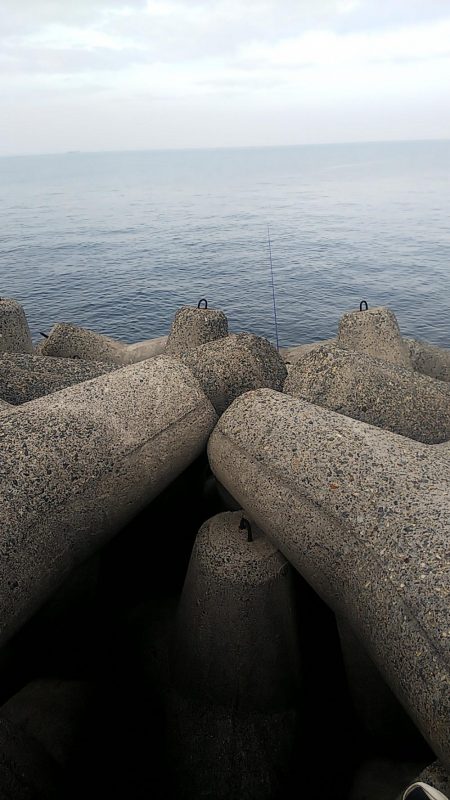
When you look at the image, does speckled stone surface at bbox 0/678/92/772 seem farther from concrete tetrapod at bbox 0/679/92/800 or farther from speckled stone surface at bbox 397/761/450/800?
speckled stone surface at bbox 397/761/450/800

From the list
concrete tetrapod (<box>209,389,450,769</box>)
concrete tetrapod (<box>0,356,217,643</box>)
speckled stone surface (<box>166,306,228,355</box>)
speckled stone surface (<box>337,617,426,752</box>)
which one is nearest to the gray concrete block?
speckled stone surface (<box>337,617,426,752</box>)

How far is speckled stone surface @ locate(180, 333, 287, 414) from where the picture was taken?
577 cm

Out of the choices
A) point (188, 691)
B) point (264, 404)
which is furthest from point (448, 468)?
point (188, 691)

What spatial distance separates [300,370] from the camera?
567 cm

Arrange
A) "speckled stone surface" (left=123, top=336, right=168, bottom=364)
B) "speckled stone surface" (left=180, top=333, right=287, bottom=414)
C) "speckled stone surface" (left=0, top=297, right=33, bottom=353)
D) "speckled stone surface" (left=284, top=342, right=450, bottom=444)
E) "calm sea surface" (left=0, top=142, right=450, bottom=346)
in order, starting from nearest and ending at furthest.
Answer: "speckled stone surface" (left=284, top=342, right=450, bottom=444) → "speckled stone surface" (left=180, top=333, right=287, bottom=414) → "speckled stone surface" (left=0, top=297, right=33, bottom=353) → "speckled stone surface" (left=123, top=336, right=168, bottom=364) → "calm sea surface" (left=0, top=142, right=450, bottom=346)

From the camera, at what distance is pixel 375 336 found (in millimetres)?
8875

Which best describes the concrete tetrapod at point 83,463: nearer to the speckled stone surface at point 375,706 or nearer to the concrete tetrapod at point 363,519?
the concrete tetrapod at point 363,519

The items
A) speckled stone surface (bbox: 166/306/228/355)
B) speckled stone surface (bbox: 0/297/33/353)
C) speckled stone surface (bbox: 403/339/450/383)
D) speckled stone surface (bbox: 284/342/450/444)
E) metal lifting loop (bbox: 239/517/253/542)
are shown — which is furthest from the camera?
speckled stone surface (bbox: 403/339/450/383)

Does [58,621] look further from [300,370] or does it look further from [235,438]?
[300,370]

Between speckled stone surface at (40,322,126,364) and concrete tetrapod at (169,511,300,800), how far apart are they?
5963 millimetres

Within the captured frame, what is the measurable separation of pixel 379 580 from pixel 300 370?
9.16ft

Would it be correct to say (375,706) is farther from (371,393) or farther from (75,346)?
(75,346)

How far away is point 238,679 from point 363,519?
1625mm

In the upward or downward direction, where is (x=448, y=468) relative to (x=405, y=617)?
upward
